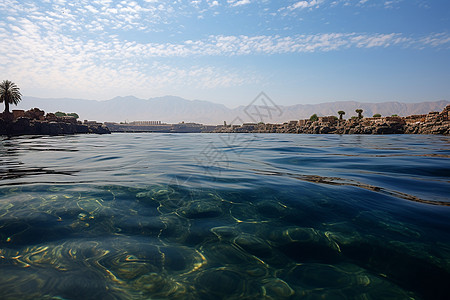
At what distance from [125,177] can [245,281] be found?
4313 millimetres

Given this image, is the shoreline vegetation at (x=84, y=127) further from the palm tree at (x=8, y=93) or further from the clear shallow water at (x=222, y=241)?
the clear shallow water at (x=222, y=241)

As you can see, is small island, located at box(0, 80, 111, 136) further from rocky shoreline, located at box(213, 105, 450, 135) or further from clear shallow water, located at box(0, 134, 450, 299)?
rocky shoreline, located at box(213, 105, 450, 135)

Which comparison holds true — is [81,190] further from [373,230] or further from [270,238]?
[373,230]

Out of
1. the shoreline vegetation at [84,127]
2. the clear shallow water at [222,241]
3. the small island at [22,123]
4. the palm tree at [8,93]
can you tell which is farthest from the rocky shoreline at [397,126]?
the palm tree at [8,93]

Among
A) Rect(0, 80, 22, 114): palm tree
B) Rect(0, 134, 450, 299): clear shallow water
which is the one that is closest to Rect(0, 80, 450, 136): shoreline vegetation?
Rect(0, 80, 22, 114): palm tree

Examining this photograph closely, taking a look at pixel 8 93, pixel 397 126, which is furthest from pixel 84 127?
pixel 397 126

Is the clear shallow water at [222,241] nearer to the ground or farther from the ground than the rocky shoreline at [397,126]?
nearer to the ground

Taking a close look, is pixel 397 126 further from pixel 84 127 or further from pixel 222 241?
pixel 84 127

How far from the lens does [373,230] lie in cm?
304

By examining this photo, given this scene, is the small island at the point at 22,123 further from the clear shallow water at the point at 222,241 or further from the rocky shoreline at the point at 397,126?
the rocky shoreline at the point at 397,126

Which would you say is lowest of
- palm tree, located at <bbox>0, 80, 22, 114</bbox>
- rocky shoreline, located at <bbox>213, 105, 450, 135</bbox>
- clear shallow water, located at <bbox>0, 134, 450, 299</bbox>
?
clear shallow water, located at <bbox>0, 134, 450, 299</bbox>

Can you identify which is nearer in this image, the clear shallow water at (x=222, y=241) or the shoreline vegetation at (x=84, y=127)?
the clear shallow water at (x=222, y=241)

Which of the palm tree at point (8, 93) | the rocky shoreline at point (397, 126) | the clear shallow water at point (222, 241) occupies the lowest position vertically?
the clear shallow water at point (222, 241)

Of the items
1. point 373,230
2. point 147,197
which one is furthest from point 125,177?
point 373,230
